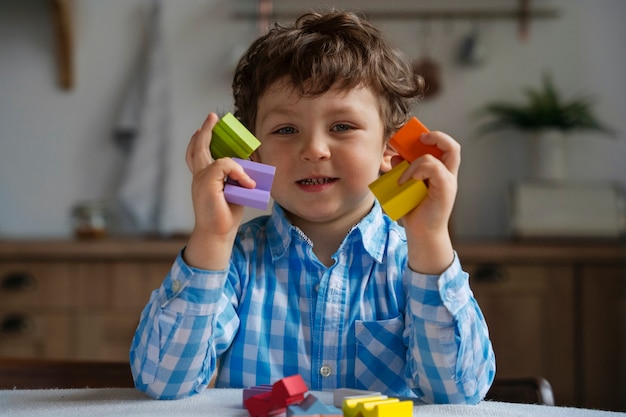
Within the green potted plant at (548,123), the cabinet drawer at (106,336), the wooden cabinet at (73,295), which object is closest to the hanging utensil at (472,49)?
the green potted plant at (548,123)

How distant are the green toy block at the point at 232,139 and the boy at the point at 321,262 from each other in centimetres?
1

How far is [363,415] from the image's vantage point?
0.65 meters

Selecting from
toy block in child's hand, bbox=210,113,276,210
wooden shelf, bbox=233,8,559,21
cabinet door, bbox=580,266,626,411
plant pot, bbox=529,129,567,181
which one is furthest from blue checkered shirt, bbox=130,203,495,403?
wooden shelf, bbox=233,8,559,21

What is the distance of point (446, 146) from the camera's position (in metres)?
0.83

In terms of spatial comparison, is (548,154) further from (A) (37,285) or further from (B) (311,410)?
(B) (311,410)

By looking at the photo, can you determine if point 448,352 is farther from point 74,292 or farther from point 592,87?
point 592,87

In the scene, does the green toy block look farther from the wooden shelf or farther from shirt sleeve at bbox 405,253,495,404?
the wooden shelf

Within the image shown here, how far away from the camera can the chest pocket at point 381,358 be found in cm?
97

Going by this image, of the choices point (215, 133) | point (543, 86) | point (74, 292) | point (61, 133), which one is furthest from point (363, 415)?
point (61, 133)

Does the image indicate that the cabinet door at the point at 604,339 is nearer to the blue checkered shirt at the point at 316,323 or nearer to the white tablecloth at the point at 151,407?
the blue checkered shirt at the point at 316,323

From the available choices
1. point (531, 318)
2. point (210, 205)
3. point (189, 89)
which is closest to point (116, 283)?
point (189, 89)

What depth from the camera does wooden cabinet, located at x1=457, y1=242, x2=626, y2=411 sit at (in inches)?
95.0

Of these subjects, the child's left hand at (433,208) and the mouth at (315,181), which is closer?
the child's left hand at (433,208)

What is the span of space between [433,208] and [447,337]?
15 centimetres
